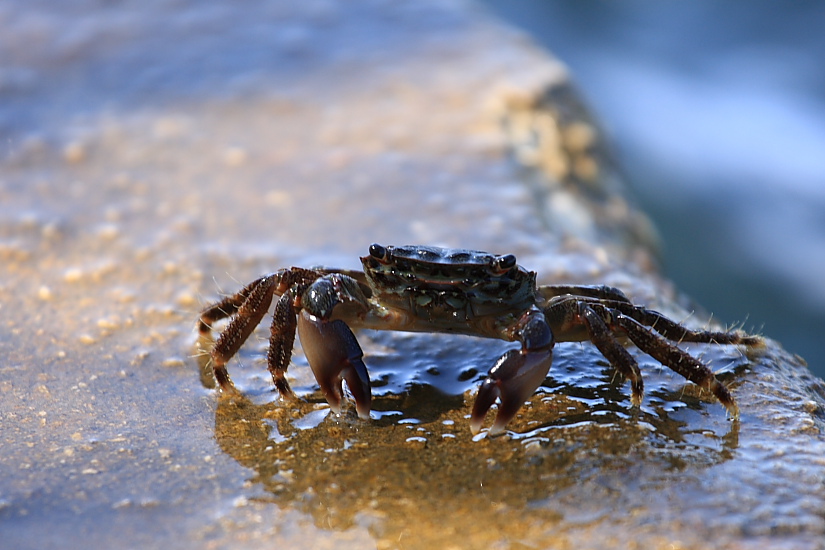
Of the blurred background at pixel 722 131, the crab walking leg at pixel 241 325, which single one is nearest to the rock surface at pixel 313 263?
the crab walking leg at pixel 241 325

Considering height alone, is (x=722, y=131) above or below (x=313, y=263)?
above

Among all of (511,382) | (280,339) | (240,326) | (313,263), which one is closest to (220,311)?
(240,326)

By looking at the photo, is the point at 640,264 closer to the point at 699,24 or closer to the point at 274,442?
the point at 274,442

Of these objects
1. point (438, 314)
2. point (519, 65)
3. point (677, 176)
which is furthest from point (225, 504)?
point (677, 176)

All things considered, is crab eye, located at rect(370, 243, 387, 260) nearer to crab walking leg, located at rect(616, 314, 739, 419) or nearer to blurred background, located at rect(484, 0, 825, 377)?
crab walking leg, located at rect(616, 314, 739, 419)

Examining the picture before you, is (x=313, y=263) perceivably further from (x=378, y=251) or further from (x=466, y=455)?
(x=466, y=455)
